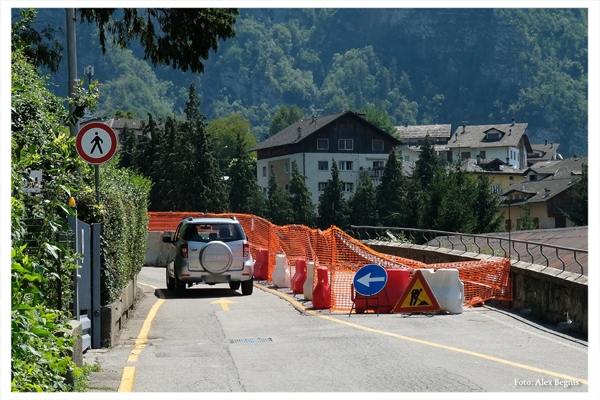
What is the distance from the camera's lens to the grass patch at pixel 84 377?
23.4ft

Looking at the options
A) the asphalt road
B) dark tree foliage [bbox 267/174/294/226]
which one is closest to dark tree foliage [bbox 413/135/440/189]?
dark tree foliage [bbox 267/174/294/226]

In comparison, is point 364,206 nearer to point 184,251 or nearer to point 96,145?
point 184,251

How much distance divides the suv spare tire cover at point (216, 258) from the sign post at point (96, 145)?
20.2 feet

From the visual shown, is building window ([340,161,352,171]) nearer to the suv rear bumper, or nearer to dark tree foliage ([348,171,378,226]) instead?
dark tree foliage ([348,171,378,226])

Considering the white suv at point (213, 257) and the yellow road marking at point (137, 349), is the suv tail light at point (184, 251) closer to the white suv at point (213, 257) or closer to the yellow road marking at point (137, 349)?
the white suv at point (213, 257)

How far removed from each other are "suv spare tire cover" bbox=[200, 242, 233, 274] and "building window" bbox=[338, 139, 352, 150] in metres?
88.1

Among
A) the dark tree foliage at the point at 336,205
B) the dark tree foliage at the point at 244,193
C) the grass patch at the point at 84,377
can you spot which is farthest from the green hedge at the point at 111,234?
the dark tree foliage at the point at 244,193

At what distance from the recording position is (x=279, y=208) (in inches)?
3812

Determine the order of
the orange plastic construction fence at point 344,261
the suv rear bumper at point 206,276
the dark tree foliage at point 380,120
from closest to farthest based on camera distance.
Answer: the orange plastic construction fence at point 344,261 < the suv rear bumper at point 206,276 < the dark tree foliage at point 380,120

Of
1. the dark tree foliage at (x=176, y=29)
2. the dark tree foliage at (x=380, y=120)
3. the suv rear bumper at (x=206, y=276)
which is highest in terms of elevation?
the dark tree foliage at (x=380, y=120)

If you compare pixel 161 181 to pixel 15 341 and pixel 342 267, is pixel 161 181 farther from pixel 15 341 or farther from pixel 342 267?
pixel 15 341

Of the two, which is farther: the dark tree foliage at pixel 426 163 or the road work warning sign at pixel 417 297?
the dark tree foliage at pixel 426 163

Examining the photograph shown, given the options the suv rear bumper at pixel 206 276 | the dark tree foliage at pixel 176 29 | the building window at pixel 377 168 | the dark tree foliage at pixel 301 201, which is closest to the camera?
the dark tree foliage at pixel 176 29
